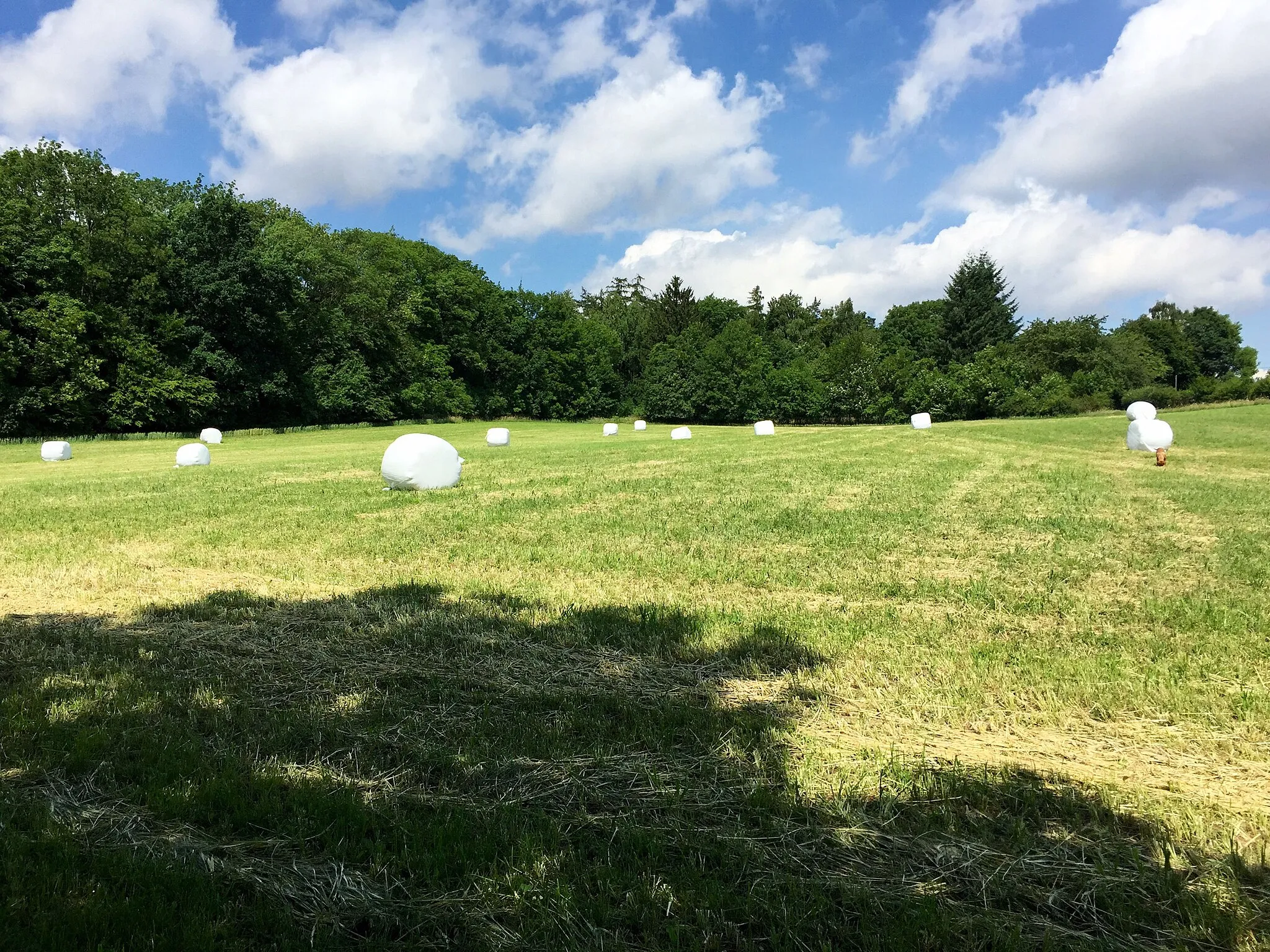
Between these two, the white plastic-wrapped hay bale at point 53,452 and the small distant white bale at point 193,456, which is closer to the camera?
the small distant white bale at point 193,456

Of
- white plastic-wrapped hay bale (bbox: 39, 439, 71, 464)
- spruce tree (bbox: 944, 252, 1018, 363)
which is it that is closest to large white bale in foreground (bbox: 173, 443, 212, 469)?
white plastic-wrapped hay bale (bbox: 39, 439, 71, 464)

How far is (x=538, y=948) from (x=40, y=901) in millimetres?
2193

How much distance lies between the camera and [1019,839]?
140 inches

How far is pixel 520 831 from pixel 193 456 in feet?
93.0

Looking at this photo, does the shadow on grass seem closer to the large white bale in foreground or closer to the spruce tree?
the large white bale in foreground

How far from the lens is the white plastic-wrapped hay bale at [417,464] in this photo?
1758cm

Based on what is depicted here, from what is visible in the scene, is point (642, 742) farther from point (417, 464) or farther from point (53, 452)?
point (53, 452)

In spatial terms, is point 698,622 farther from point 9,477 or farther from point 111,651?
point 9,477

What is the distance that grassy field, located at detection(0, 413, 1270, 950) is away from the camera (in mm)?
3113

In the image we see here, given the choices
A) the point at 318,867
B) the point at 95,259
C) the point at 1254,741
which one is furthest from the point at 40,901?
the point at 95,259

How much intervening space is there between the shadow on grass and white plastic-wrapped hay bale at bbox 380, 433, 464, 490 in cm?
1181

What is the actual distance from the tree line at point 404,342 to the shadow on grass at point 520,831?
5131cm

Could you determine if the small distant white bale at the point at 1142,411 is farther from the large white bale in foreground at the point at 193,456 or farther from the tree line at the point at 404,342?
the large white bale in foreground at the point at 193,456

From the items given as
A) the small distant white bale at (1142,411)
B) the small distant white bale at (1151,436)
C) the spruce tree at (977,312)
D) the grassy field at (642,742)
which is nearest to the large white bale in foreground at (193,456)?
the grassy field at (642,742)
